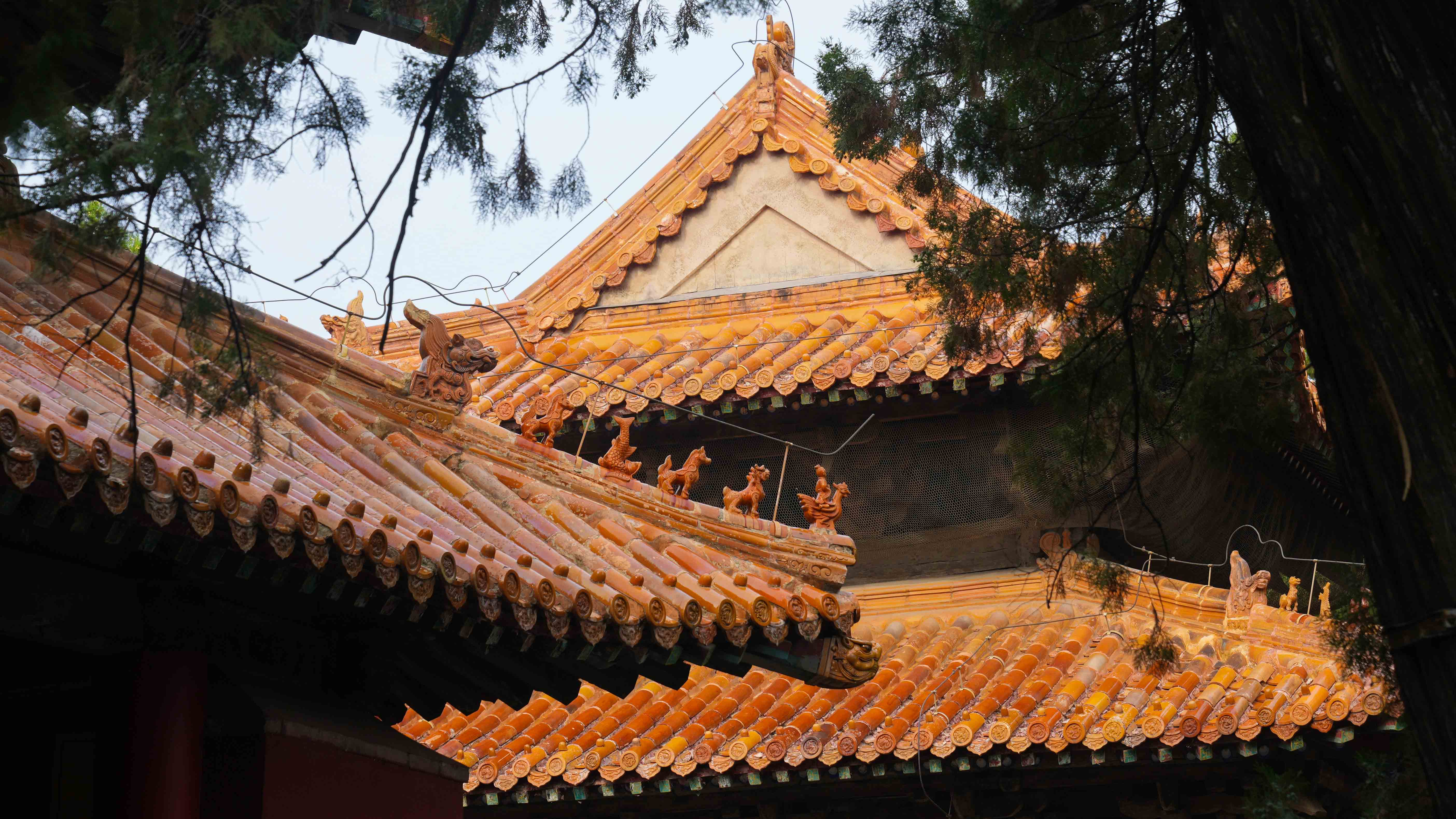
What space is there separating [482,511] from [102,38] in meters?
2.05

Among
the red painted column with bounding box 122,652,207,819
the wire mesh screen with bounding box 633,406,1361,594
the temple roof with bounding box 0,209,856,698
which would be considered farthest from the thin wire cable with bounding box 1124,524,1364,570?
the red painted column with bounding box 122,652,207,819

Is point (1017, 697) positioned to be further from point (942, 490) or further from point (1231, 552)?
point (1231, 552)

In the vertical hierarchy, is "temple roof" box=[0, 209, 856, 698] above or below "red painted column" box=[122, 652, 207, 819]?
above

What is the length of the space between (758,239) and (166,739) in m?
6.21

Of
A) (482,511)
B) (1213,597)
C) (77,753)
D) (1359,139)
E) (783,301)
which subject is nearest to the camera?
(1359,139)

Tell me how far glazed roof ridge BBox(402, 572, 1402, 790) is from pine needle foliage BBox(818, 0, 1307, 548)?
78.8 inches

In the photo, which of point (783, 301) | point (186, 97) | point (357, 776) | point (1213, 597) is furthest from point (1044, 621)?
point (186, 97)

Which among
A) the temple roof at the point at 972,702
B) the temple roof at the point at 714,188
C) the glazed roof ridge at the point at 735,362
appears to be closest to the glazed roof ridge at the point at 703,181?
the temple roof at the point at 714,188

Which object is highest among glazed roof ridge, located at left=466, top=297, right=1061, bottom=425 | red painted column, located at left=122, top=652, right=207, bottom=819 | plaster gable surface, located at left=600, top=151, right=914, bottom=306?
plaster gable surface, located at left=600, top=151, right=914, bottom=306

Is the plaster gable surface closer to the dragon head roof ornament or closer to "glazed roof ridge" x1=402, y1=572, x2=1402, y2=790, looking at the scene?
"glazed roof ridge" x1=402, y1=572, x2=1402, y2=790

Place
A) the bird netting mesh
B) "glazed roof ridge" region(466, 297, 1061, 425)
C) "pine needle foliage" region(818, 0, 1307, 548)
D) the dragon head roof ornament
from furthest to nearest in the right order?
the bird netting mesh
"glazed roof ridge" region(466, 297, 1061, 425)
the dragon head roof ornament
"pine needle foliage" region(818, 0, 1307, 548)

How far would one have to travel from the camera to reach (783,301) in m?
9.40

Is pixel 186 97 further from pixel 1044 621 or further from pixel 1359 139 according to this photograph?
pixel 1044 621

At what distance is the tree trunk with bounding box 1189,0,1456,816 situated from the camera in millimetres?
2314
